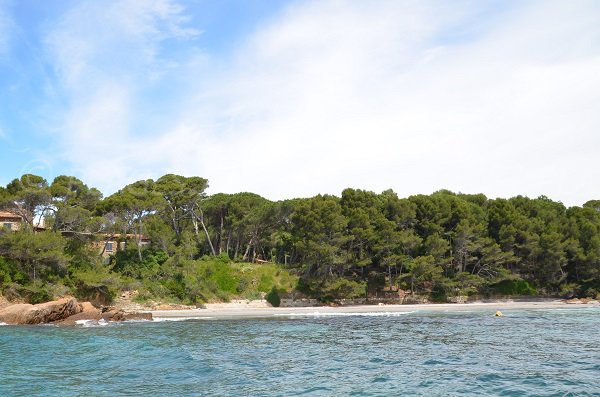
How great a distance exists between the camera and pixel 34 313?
36344mm

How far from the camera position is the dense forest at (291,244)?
46188 mm

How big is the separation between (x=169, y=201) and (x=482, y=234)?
40426 millimetres

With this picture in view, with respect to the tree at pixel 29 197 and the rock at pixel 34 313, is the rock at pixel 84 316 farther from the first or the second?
the tree at pixel 29 197

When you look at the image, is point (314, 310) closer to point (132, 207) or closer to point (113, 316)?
point (113, 316)

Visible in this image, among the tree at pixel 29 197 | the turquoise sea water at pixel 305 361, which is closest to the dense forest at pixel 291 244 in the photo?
the tree at pixel 29 197

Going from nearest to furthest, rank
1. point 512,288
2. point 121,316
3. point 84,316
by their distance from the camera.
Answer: point 84,316
point 121,316
point 512,288

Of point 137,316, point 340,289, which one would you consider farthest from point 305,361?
point 340,289

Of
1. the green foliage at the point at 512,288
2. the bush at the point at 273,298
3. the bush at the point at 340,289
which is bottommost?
the bush at the point at 273,298

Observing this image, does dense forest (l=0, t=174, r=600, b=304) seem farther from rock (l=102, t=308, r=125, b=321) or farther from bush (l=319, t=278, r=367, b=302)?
rock (l=102, t=308, r=125, b=321)

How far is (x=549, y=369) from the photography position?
662 inches

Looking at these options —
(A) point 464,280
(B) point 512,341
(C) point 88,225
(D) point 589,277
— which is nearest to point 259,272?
(C) point 88,225

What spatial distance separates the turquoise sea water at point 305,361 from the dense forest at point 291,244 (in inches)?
597

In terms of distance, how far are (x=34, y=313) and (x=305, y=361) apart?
2583 centimetres

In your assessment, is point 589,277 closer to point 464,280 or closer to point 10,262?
point 464,280
